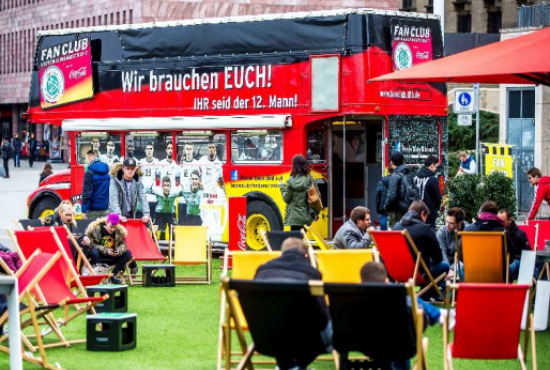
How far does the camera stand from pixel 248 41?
22.1m

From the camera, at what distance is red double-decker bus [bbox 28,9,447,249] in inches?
822

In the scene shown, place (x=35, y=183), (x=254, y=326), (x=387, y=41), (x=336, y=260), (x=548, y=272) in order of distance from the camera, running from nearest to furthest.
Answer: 1. (x=254, y=326)
2. (x=336, y=260)
3. (x=548, y=272)
4. (x=387, y=41)
5. (x=35, y=183)

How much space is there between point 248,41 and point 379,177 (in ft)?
9.78

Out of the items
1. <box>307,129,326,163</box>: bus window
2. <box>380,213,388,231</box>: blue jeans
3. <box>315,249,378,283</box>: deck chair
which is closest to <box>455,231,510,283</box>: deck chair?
<box>315,249,378,283</box>: deck chair

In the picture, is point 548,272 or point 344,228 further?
point 344,228

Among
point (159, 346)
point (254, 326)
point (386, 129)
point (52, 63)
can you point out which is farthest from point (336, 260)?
point (52, 63)

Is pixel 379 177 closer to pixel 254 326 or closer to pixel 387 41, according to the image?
→ pixel 387 41

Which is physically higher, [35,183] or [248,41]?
[248,41]

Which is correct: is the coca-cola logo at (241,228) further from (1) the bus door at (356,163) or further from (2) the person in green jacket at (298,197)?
(1) the bus door at (356,163)

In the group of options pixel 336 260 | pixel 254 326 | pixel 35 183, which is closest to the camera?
pixel 254 326

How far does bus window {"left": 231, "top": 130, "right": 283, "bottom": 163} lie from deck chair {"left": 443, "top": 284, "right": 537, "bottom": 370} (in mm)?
12551

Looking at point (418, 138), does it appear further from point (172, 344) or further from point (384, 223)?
point (172, 344)

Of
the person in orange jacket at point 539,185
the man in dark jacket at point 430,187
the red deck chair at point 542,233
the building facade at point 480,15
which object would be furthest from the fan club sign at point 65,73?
the building facade at point 480,15

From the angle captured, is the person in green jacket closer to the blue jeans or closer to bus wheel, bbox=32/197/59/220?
the blue jeans
